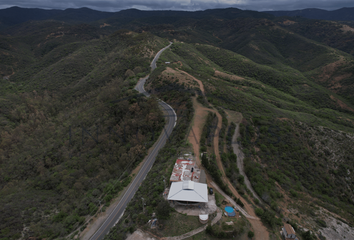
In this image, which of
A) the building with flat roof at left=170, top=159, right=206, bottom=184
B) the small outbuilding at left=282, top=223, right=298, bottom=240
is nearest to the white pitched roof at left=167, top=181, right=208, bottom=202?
the building with flat roof at left=170, top=159, right=206, bottom=184

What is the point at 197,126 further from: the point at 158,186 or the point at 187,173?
the point at 158,186

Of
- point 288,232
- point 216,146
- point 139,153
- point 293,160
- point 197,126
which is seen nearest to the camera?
point 288,232

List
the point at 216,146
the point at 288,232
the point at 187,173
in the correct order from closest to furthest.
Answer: the point at 288,232 < the point at 187,173 < the point at 216,146

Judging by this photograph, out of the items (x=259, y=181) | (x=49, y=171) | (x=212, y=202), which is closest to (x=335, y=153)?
(x=259, y=181)

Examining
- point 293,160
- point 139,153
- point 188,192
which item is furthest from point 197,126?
point 293,160

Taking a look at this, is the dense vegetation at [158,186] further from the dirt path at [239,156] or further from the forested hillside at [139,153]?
the dirt path at [239,156]

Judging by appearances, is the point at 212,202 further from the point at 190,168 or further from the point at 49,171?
the point at 49,171

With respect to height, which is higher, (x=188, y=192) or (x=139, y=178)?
(x=188, y=192)
